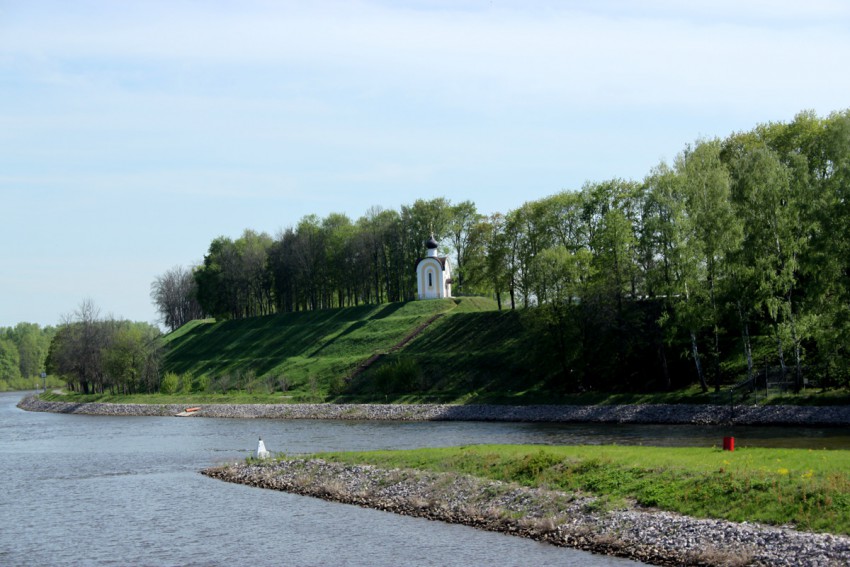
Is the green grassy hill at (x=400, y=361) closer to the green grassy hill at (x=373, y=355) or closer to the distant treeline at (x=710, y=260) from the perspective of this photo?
the green grassy hill at (x=373, y=355)

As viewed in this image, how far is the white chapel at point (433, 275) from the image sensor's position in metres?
116

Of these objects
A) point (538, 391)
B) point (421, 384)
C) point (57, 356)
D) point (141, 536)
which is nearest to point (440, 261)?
point (421, 384)

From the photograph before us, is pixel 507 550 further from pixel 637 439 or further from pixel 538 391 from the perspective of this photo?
pixel 538 391

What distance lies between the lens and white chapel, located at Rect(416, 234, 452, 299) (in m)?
116

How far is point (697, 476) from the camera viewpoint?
25.9 metres

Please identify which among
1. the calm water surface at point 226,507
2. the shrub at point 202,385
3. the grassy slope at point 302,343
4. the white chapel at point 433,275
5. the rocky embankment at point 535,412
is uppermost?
the white chapel at point 433,275

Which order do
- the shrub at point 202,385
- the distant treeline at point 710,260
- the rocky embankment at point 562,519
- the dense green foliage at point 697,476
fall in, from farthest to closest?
1. the shrub at point 202,385
2. the distant treeline at point 710,260
3. the dense green foliage at point 697,476
4. the rocky embankment at point 562,519

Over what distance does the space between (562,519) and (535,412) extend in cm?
3718

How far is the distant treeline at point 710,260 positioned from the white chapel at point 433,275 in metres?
17.7

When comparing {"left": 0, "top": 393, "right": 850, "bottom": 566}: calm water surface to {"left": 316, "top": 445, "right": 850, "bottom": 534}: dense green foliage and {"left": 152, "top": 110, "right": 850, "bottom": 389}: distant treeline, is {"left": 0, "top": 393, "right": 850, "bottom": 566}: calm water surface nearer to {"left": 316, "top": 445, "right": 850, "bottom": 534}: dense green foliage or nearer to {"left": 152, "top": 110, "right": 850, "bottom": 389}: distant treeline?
{"left": 316, "top": 445, "right": 850, "bottom": 534}: dense green foliage

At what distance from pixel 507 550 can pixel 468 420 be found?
4049cm

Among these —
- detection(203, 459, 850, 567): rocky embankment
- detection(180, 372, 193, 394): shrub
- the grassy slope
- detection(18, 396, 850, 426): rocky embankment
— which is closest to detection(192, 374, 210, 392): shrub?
detection(180, 372, 193, 394): shrub

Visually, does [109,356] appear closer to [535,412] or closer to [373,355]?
[373,355]

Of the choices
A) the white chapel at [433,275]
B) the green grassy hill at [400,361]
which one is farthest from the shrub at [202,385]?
the white chapel at [433,275]
